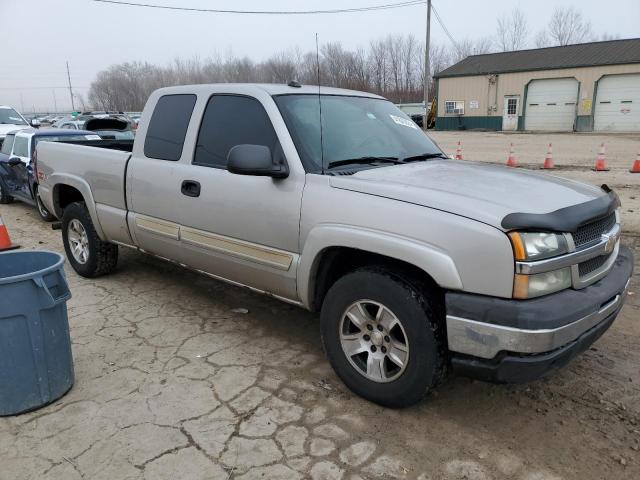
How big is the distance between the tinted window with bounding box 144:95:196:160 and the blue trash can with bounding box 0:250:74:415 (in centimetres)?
137

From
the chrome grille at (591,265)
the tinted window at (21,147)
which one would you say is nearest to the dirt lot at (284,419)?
the chrome grille at (591,265)

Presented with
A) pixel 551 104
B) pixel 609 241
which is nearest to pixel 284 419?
pixel 609 241

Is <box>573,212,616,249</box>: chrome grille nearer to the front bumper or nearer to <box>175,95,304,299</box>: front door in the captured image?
the front bumper

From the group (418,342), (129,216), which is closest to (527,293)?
(418,342)

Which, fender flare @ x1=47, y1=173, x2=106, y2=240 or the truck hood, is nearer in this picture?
the truck hood

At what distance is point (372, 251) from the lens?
281 centimetres

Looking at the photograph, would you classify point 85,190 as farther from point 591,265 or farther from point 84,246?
point 591,265

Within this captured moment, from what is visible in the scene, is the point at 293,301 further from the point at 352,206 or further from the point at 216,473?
the point at 216,473

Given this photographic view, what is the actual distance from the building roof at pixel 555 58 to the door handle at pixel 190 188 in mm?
34934

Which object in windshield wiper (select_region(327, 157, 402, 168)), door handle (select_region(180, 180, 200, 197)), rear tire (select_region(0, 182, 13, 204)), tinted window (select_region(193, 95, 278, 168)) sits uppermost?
tinted window (select_region(193, 95, 278, 168))

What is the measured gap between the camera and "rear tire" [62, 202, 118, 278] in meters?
5.26

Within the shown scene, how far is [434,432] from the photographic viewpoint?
2.86 m

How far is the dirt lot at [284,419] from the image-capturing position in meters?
2.59

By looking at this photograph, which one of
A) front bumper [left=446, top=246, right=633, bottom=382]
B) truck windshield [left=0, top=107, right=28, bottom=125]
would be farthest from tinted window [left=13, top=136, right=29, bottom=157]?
front bumper [left=446, top=246, right=633, bottom=382]
